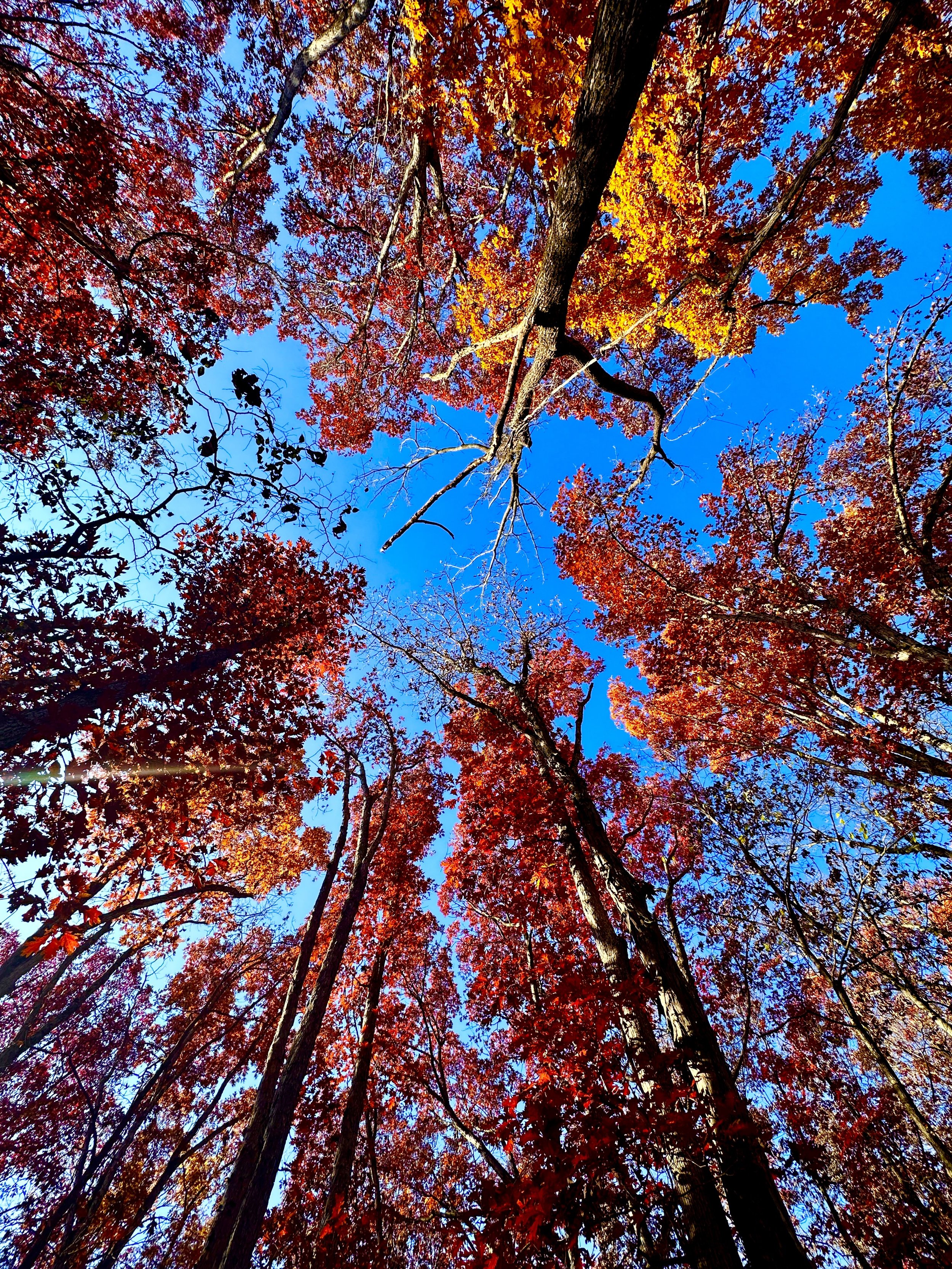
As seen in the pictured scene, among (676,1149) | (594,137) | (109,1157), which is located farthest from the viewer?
(109,1157)

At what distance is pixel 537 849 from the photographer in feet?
27.0

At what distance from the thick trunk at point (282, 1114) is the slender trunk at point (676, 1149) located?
4843 mm

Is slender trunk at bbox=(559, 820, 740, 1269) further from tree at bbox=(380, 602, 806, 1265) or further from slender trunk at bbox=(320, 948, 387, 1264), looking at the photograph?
slender trunk at bbox=(320, 948, 387, 1264)

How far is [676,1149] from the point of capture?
359cm

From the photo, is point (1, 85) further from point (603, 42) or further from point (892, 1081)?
point (892, 1081)

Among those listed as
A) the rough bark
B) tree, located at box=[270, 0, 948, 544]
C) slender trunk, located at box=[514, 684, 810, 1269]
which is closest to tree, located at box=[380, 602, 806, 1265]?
slender trunk, located at box=[514, 684, 810, 1269]

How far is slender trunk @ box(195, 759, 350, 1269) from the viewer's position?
5.44m

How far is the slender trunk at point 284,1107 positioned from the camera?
5.22 metres

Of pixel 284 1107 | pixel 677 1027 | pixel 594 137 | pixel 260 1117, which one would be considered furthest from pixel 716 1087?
pixel 594 137

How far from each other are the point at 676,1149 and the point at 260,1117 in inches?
232

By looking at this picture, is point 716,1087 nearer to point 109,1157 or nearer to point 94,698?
point 94,698

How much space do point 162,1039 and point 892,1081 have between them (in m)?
15.9

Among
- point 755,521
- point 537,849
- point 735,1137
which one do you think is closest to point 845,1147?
point 537,849

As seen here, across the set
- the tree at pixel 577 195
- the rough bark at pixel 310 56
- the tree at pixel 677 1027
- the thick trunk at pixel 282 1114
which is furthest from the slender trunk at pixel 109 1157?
the rough bark at pixel 310 56
